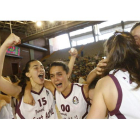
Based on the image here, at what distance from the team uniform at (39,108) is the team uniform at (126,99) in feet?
4.02

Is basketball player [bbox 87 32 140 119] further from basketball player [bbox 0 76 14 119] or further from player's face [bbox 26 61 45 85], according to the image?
basketball player [bbox 0 76 14 119]

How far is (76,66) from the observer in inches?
355

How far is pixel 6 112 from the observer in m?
2.17

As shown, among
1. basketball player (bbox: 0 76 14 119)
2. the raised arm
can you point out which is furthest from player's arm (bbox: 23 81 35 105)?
basketball player (bbox: 0 76 14 119)

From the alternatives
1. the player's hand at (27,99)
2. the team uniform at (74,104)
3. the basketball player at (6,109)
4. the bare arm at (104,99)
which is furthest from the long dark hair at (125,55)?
the basketball player at (6,109)

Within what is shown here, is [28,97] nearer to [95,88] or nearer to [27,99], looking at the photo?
[27,99]

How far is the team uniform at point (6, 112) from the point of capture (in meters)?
2.13

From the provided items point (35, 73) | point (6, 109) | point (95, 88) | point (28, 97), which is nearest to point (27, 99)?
point (28, 97)

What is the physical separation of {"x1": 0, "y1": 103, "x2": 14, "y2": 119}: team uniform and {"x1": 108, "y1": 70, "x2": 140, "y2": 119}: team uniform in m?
1.99

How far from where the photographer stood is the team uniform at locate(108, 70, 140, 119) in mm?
695

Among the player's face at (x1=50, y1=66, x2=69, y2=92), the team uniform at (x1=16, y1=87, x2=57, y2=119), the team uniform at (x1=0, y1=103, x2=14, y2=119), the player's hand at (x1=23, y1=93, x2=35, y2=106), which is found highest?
the player's face at (x1=50, y1=66, x2=69, y2=92)
